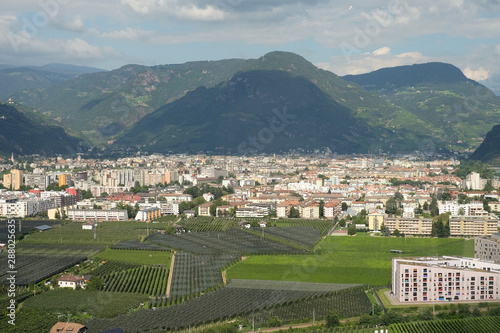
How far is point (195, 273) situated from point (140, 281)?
1734 mm

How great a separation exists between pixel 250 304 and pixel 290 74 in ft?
293

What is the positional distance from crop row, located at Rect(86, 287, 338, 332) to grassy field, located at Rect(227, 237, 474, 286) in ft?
6.71

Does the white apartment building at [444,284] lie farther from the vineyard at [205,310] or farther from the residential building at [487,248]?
the residential building at [487,248]

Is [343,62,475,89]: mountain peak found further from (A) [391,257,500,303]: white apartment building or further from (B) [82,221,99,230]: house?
(A) [391,257,500,303]: white apartment building

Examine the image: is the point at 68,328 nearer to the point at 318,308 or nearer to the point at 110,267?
the point at 318,308

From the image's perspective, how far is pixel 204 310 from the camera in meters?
15.4

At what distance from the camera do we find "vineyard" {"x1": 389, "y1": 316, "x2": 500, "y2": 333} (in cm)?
1379

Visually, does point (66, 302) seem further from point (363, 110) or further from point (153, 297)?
point (363, 110)

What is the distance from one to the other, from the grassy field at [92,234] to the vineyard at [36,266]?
3.05 m

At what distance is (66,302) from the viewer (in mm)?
16094

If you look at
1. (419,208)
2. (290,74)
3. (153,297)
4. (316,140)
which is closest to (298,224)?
(419,208)

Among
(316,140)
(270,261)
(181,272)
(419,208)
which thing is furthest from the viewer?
(316,140)

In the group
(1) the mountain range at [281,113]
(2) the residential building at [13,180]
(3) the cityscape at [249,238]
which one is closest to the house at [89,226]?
(3) the cityscape at [249,238]

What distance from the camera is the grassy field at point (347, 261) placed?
1917 centimetres
